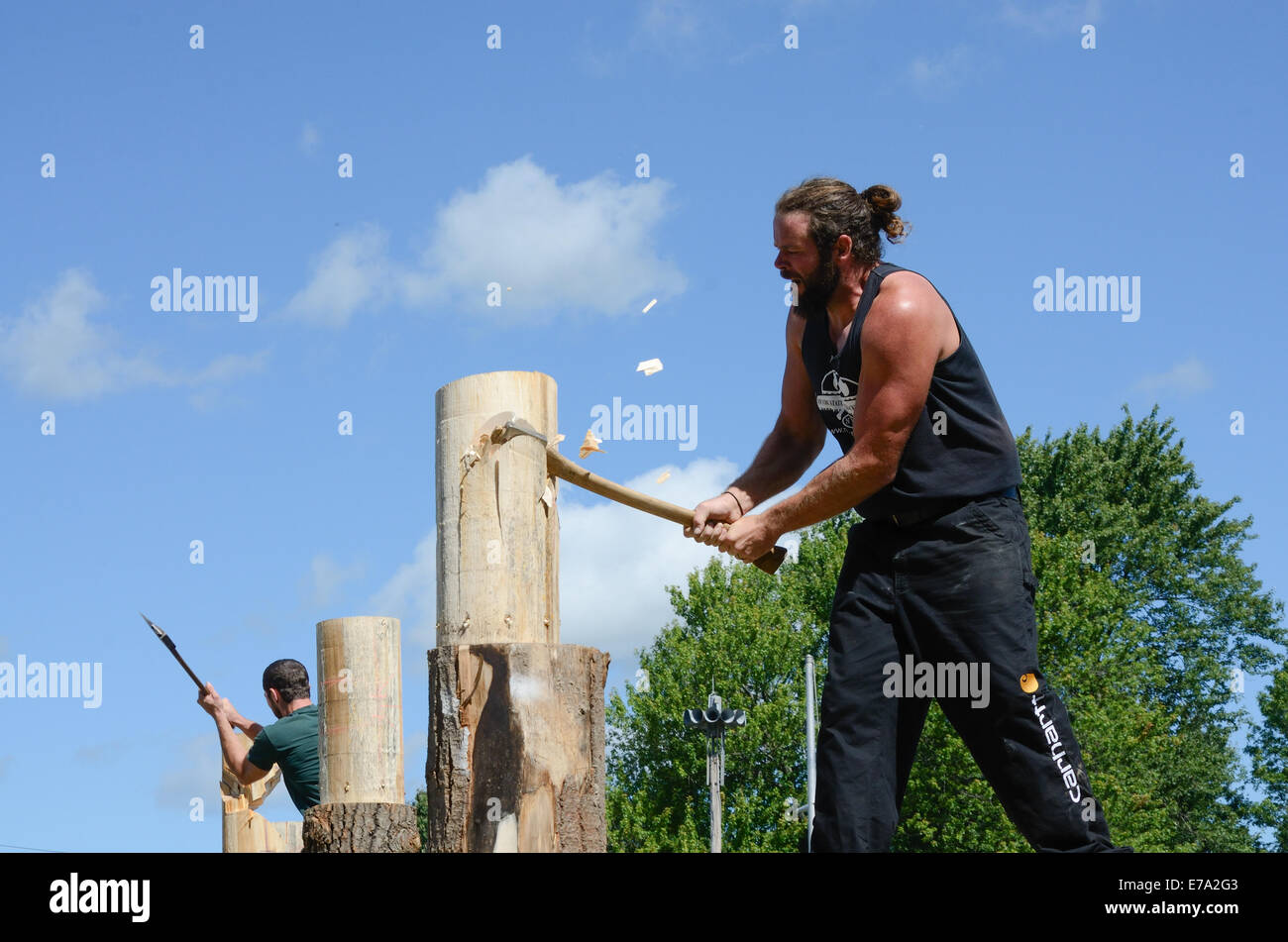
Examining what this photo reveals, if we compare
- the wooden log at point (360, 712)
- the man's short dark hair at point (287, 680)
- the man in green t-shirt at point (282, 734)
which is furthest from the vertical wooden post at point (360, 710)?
the man's short dark hair at point (287, 680)

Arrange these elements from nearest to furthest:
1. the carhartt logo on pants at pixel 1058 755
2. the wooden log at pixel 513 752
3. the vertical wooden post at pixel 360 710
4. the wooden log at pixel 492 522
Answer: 1. the carhartt logo on pants at pixel 1058 755
2. the wooden log at pixel 513 752
3. the wooden log at pixel 492 522
4. the vertical wooden post at pixel 360 710

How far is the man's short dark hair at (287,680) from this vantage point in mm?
7570

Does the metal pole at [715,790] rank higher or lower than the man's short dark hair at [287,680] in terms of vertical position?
lower

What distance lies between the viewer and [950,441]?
12.9 ft

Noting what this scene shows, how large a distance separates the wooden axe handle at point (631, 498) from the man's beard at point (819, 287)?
2.67ft

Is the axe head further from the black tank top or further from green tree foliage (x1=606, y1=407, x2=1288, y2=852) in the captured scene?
green tree foliage (x1=606, y1=407, x2=1288, y2=852)

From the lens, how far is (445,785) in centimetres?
408

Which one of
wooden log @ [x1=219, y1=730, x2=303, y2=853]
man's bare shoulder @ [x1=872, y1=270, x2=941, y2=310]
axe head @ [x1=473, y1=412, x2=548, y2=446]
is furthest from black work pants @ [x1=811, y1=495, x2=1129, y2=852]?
wooden log @ [x1=219, y1=730, x2=303, y2=853]

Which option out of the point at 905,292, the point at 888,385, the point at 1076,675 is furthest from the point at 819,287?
the point at 1076,675

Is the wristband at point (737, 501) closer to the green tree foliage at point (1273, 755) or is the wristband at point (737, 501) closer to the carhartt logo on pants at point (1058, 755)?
the carhartt logo on pants at point (1058, 755)

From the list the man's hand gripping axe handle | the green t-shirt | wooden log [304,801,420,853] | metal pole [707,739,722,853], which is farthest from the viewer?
metal pole [707,739,722,853]

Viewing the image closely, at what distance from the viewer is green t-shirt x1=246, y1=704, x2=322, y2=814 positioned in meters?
7.21

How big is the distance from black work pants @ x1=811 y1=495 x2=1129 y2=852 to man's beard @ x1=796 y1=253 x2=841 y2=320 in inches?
29.5
